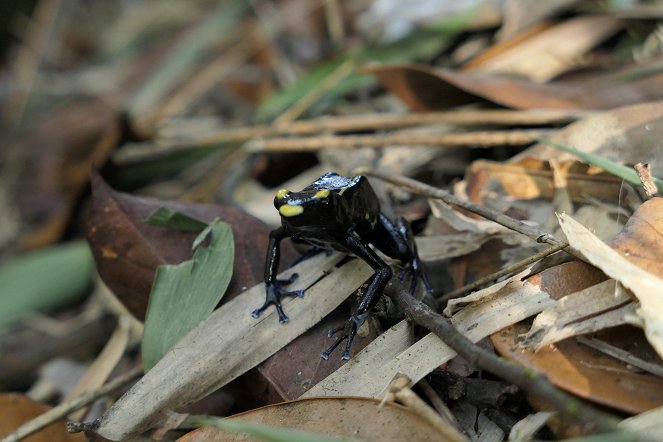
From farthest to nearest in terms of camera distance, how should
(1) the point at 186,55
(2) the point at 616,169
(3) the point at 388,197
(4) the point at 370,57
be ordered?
(1) the point at 186,55 → (4) the point at 370,57 → (3) the point at 388,197 → (2) the point at 616,169

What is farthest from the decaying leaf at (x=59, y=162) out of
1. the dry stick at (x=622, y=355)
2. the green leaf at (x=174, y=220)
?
the dry stick at (x=622, y=355)

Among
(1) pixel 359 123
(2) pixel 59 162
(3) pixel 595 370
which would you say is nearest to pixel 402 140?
(1) pixel 359 123

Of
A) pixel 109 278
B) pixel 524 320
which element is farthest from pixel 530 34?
pixel 109 278

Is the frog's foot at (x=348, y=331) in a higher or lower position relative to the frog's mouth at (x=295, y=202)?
lower

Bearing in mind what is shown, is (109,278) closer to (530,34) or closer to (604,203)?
(604,203)

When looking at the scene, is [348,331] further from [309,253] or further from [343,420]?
[309,253]

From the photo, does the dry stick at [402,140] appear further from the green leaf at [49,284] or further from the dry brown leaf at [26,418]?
the dry brown leaf at [26,418]
